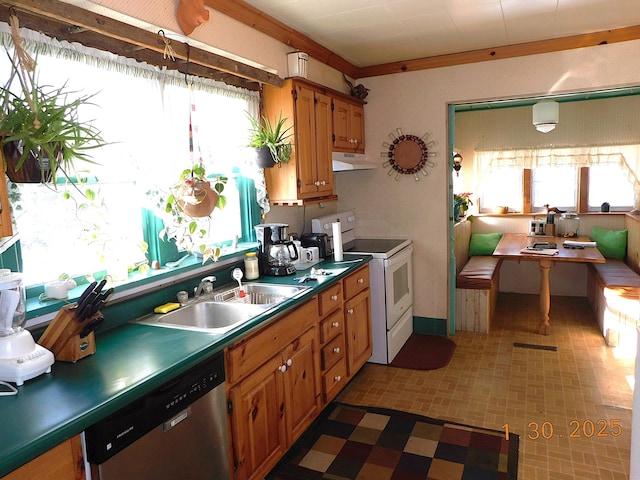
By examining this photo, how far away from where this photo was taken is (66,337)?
1.71 meters

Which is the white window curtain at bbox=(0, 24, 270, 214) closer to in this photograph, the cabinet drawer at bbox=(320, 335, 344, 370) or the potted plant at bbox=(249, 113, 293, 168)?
the potted plant at bbox=(249, 113, 293, 168)

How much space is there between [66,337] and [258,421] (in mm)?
928

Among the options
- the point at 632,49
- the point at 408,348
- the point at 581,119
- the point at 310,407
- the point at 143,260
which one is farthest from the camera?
the point at 581,119

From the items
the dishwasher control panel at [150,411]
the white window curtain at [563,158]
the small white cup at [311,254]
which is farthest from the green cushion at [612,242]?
the dishwasher control panel at [150,411]

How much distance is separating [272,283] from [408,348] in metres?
1.76

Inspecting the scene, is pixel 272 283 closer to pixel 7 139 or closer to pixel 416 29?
pixel 7 139

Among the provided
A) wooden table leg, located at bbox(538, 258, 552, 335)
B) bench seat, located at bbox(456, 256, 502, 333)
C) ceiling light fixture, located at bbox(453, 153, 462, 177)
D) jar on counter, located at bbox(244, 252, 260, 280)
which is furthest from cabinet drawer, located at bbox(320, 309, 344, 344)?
ceiling light fixture, located at bbox(453, 153, 462, 177)

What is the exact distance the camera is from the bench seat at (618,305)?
3947 millimetres

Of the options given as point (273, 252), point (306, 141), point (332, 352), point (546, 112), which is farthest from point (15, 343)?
point (546, 112)

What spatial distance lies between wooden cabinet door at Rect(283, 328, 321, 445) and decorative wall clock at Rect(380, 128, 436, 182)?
2.09 meters

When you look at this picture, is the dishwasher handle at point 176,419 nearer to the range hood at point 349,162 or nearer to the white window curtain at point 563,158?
the range hood at point 349,162

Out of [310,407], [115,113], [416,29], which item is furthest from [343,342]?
[416,29]

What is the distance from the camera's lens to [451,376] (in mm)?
3568

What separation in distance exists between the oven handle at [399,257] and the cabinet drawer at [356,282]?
0.19 meters
